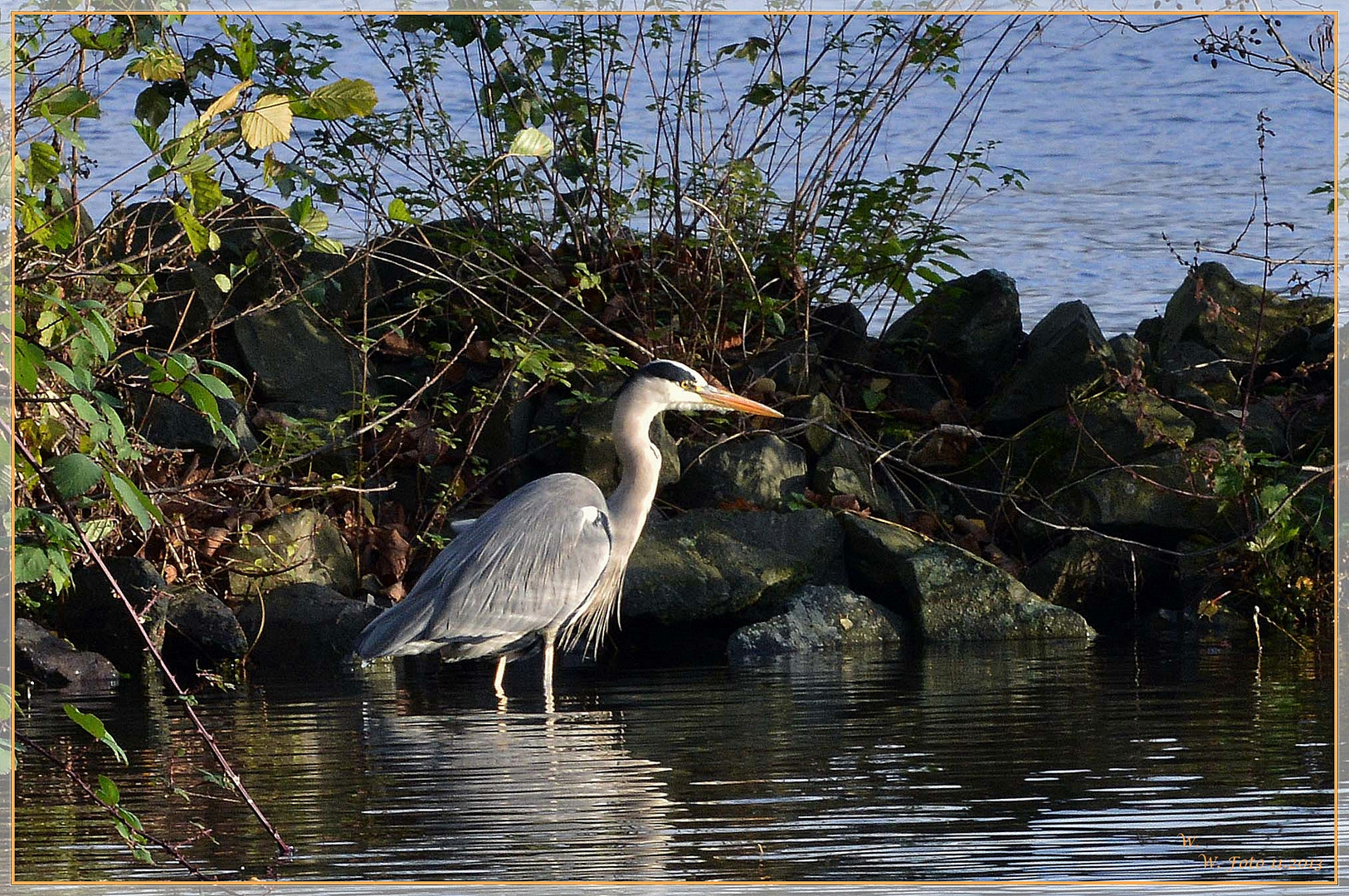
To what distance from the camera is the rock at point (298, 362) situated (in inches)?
367

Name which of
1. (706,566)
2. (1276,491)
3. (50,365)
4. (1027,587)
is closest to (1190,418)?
(1027,587)

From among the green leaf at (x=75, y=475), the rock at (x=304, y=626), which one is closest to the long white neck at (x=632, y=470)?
the rock at (x=304, y=626)

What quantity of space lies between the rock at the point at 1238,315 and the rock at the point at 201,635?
18.4ft

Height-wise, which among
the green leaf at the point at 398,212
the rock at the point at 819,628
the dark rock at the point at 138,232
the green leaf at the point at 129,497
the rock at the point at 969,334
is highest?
the dark rock at the point at 138,232

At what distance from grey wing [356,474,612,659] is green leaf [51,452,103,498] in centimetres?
433

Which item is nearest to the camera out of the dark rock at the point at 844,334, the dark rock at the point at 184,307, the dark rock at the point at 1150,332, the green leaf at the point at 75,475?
the green leaf at the point at 75,475

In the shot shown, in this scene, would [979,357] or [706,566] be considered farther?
[979,357]

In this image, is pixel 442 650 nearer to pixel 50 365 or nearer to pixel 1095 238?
pixel 50 365

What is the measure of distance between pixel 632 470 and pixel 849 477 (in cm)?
187

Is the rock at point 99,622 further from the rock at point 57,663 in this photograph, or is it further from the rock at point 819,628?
the rock at point 819,628

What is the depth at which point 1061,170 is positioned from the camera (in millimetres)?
10914

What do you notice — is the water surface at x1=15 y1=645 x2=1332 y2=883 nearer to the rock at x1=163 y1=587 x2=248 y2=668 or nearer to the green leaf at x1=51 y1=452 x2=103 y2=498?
the rock at x1=163 y1=587 x2=248 y2=668

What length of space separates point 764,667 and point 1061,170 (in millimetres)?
5183

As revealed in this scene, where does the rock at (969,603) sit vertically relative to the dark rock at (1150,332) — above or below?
below
